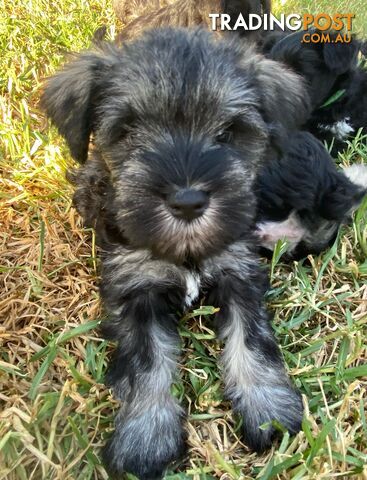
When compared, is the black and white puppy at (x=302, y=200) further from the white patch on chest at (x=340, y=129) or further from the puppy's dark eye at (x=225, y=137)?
the white patch on chest at (x=340, y=129)

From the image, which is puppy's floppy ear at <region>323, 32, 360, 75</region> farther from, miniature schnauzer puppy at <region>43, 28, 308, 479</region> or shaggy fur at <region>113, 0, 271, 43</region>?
miniature schnauzer puppy at <region>43, 28, 308, 479</region>

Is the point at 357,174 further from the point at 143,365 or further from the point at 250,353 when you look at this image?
the point at 143,365

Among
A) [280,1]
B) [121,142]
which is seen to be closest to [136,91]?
[121,142]

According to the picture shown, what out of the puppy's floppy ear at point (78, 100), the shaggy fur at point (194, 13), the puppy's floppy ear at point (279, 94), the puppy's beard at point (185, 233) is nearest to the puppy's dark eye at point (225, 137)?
the puppy's floppy ear at point (279, 94)

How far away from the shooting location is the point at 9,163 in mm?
2906

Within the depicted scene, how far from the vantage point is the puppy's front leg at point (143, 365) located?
5.44 ft

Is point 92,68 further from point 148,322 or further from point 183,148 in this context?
point 148,322

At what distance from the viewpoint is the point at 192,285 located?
1938mm

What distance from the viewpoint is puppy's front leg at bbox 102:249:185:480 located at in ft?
5.44

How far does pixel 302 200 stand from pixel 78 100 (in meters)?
1.02

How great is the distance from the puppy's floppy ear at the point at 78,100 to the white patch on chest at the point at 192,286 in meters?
0.61

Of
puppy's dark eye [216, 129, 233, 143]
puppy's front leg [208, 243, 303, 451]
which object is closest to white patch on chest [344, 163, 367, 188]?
puppy's front leg [208, 243, 303, 451]

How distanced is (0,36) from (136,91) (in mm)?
2732

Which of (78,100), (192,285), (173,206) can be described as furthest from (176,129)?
(192,285)
